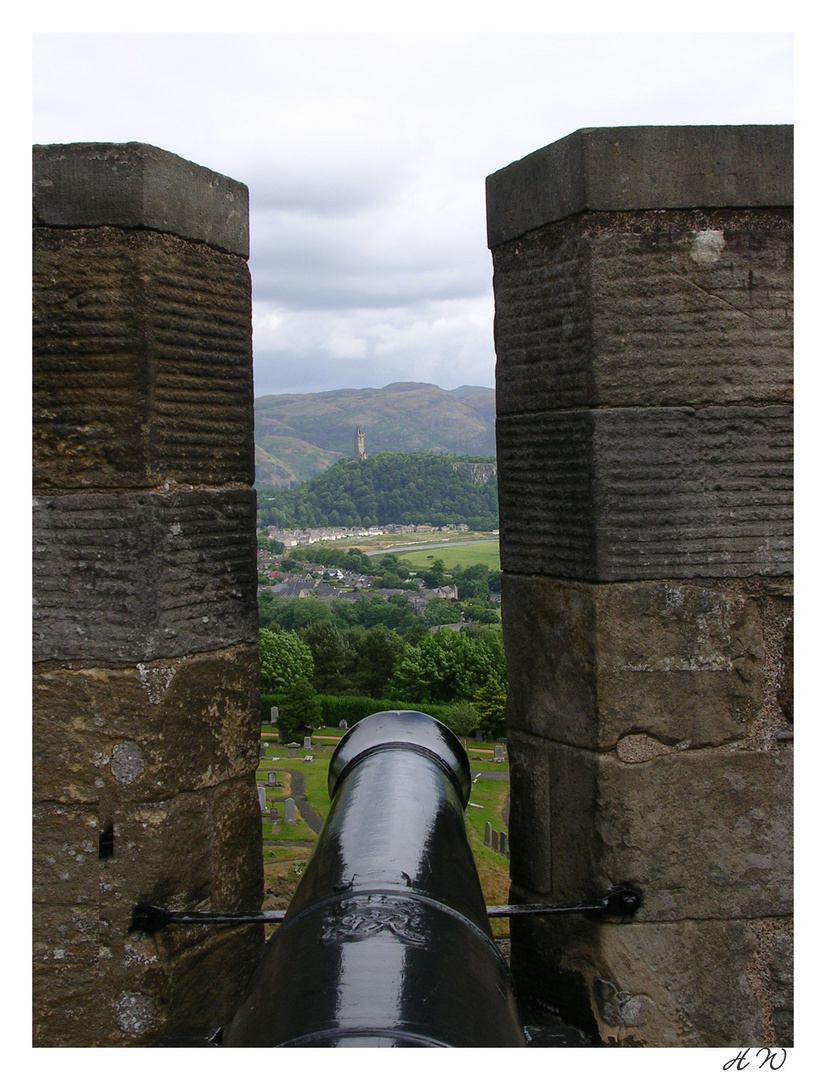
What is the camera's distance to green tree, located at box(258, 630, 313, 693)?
112ft

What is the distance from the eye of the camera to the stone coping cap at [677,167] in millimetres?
2832

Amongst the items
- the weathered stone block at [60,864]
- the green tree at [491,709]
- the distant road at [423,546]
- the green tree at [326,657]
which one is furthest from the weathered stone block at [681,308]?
the distant road at [423,546]

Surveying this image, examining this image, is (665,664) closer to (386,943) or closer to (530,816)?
(530,816)

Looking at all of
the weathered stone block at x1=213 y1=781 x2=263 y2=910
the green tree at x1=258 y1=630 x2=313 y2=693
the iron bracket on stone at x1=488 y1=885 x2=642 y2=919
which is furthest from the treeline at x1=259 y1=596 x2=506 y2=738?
the iron bracket on stone at x1=488 y1=885 x2=642 y2=919

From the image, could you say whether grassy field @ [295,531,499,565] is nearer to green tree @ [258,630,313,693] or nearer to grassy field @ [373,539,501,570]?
grassy field @ [373,539,501,570]

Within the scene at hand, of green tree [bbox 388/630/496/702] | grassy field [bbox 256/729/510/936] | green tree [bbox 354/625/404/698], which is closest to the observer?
grassy field [bbox 256/729/510/936]

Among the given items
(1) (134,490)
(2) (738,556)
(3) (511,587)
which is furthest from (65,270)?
(2) (738,556)

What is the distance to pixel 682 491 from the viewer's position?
289 centimetres

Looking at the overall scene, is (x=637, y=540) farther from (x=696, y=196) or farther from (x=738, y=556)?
(x=696, y=196)

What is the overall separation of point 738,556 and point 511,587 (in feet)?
2.53

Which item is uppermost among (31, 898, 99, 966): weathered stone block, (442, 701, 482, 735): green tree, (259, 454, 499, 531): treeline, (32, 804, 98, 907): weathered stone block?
(259, 454, 499, 531): treeline

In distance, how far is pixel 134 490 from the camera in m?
2.96

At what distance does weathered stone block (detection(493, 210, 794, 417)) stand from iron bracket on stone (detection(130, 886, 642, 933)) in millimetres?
1519

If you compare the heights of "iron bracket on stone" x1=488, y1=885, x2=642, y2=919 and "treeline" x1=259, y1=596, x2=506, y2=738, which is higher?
"iron bracket on stone" x1=488, y1=885, x2=642, y2=919
